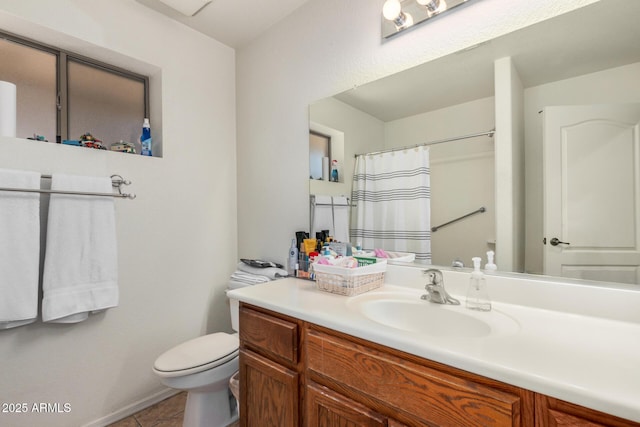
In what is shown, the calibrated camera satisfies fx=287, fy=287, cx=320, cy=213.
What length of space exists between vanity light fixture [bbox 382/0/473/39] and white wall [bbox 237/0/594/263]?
0.04 meters

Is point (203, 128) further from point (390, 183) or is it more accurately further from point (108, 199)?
point (390, 183)

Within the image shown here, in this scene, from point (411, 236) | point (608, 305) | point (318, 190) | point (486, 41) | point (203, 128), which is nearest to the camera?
point (608, 305)

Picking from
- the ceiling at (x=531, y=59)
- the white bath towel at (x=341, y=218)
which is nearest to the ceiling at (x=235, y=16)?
the ceiling at (x=531, y=59)

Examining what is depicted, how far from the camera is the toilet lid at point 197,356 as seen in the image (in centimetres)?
139

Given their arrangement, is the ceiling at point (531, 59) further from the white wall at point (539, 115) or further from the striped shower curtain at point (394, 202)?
the striped shower curtain at point (394, 202)

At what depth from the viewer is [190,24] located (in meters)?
1.95

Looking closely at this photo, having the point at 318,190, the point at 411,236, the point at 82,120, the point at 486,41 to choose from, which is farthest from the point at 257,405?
the point at 82,120

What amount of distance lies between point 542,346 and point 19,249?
2.06 meters

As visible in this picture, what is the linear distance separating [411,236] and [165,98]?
5.78 ft

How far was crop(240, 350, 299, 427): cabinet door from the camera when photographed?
1037mm

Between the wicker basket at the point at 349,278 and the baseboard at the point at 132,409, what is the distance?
1.43 meters

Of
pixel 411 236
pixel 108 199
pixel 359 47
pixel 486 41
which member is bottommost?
pixel 411 236

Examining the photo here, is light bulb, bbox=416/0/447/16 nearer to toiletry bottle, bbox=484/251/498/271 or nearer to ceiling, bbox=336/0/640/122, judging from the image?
ceiling, bbox=336/0/640/122

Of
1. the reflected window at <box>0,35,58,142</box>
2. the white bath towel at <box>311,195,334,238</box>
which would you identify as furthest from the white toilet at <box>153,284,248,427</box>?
the reflected window at <box>0,35,58,142</box>
